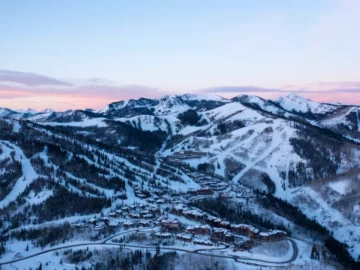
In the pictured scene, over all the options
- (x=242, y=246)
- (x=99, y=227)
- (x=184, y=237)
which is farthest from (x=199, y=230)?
(x=99, y=227)

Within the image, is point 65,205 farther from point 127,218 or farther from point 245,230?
point 245,230

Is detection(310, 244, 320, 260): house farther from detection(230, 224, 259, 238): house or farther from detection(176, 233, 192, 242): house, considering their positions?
detection(176, 233, 192, 242): house

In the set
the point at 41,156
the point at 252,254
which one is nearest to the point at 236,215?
the point at 252,254

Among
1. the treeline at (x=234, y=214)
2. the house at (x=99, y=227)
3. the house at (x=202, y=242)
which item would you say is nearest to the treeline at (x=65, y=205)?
the house at (x=99, y=227)

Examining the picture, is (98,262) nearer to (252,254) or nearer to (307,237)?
(252,254)

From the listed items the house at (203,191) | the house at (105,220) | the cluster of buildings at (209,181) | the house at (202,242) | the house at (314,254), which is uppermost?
the house at (202,242)

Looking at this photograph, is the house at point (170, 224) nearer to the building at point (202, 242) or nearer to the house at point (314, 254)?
the building at point (202, 242)

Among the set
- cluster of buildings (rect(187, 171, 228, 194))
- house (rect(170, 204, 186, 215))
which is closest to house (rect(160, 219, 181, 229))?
house (rect(170, 204, 186, 215))

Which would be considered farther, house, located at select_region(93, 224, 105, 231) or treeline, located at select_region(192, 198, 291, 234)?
treeline, located at select_region(192, 198, 291, 234)
